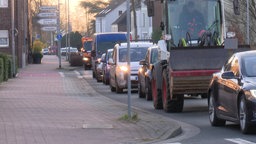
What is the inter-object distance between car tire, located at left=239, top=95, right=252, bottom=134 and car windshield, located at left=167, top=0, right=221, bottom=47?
294 inches

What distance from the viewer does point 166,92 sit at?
2077 centimetres

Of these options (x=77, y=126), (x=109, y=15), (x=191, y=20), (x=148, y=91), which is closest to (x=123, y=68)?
(x=148, y=91)

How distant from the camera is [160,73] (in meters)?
22.2

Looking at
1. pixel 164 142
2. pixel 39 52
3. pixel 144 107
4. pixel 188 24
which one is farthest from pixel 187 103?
pixel 39 52

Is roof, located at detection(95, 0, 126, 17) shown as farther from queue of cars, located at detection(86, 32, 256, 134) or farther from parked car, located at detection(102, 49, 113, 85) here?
queue of cars, located at detection(86, 32, 256, 134)

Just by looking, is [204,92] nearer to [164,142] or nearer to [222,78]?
[222,78]

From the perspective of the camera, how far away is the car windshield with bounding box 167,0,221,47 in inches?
863

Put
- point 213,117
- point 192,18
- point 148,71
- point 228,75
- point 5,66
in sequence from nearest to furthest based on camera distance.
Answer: point 228,75, point 213,117, point 192,18, point 148,71, point 5,66

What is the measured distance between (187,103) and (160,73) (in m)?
2.65

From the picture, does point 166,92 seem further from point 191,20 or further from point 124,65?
point 124,65

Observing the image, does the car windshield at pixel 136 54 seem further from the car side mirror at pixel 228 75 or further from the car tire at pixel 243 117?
the car tire at pixel 243 117

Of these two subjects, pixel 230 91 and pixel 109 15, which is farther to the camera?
pixel 109 15

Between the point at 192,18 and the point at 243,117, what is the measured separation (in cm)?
796

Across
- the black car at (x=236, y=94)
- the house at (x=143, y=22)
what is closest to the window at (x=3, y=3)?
the house at (x=143, y=22)
